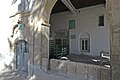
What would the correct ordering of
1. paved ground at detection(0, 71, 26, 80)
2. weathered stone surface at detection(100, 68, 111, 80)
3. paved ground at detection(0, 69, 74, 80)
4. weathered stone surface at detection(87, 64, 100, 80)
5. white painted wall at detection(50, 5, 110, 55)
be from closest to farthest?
weathered stone surface at detection(100, 68, 111, 80)
weathered stone surface at detection(87, 64, 100, 80)
paved ground at detection(0, 69, 74, 80)
paved ground at detection(0, 71, 26, 80)
white painted wall at detection(50, 5, 110, 55)

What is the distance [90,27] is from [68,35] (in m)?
1.91

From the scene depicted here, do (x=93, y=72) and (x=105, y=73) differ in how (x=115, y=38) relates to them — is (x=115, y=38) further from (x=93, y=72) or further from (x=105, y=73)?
(x=93, y=72)

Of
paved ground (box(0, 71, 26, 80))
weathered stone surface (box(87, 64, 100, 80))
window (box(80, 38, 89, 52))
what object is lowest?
paved ground (box(0, 71, 26, 80))

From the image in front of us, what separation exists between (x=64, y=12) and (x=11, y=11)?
173 inches

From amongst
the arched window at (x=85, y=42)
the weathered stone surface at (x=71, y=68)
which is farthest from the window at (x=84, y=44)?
the weathered stone surface at (x=71, y=68)

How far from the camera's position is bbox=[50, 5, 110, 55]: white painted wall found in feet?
35.2

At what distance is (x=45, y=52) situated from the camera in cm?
766

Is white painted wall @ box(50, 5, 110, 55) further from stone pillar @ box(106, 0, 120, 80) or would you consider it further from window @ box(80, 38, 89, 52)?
stone pillar @ box(106, 0, 120, 80)

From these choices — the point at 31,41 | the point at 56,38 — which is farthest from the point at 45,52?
the point at 56,38

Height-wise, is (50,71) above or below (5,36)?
below

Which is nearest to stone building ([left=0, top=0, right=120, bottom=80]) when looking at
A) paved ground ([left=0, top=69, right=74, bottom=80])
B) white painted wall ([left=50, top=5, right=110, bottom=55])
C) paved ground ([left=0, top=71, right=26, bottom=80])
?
white painted wall ([left=50, top=5, right=110, bottom=55])

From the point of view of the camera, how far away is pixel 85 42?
464 inches

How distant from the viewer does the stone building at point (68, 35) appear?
4918 mm

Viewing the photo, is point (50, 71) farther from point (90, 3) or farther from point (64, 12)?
point (64, 12)
